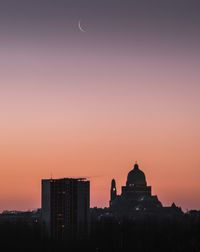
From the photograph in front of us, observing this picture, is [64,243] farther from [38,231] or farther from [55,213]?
[55,213]

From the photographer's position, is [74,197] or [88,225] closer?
[88,225]

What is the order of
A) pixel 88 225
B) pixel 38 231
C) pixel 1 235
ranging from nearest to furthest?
pixel 1 235
pixel 38 231
pixel 88 225

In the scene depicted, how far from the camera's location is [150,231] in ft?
441

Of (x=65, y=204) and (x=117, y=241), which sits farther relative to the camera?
(x=65, y=204)

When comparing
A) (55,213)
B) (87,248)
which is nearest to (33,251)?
(87,248)

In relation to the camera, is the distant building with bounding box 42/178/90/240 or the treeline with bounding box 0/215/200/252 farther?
the distant building with bounding box 42/178/90/240

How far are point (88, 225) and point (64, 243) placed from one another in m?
37.5

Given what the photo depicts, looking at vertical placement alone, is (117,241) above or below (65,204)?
below

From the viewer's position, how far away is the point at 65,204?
17650cm

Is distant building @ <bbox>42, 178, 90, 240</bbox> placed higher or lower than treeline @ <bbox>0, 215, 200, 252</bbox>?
higher

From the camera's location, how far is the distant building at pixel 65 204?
16538 cm

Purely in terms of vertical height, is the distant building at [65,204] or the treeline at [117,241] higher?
the distant building at [65,204]

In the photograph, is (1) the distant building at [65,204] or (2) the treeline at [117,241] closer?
(2) the treeline at [117,241]

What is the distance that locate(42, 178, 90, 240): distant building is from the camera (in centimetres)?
16538
